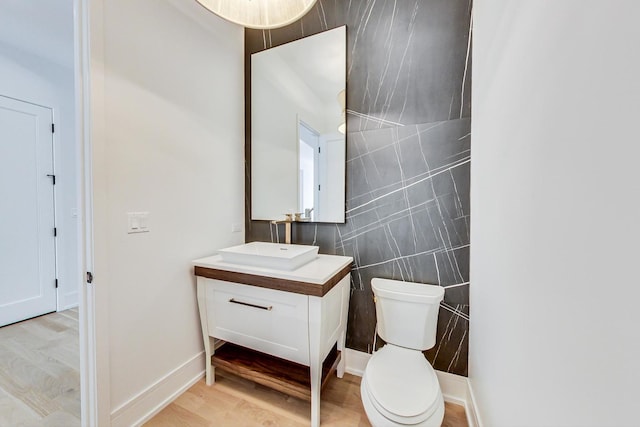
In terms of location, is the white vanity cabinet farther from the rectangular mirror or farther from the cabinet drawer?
the rectangular mirror

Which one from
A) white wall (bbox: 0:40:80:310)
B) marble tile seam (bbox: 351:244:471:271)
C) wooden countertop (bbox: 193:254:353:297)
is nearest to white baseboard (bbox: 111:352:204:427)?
wooden countertop (bbox: 193:254:353:297)

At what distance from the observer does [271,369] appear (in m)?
1.53

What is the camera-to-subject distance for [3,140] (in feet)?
7.72

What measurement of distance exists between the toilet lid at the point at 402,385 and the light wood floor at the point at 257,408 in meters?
0.42

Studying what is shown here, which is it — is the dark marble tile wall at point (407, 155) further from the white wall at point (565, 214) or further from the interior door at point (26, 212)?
the interior door at point (26, 212)

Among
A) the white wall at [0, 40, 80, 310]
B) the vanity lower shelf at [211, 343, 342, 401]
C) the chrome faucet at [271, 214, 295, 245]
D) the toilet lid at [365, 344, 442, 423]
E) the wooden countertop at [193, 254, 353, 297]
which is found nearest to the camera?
the toilet lid at [365, 344, 442, 423]

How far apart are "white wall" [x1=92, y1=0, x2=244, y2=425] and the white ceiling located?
1163 millimetres

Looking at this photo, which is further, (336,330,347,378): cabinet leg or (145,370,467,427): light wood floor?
(336,330,347,378): cabinet leg

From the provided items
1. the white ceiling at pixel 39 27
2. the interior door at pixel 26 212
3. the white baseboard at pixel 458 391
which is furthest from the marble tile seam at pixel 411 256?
the interior door at pixel 26 212

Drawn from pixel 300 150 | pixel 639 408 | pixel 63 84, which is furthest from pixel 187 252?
pixel 63 84

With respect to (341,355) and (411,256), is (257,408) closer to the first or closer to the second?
(341,355)

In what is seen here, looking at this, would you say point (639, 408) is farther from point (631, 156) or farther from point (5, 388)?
point (5, 388)

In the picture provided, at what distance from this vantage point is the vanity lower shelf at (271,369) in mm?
1405

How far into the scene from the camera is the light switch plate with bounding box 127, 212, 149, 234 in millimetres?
1322
